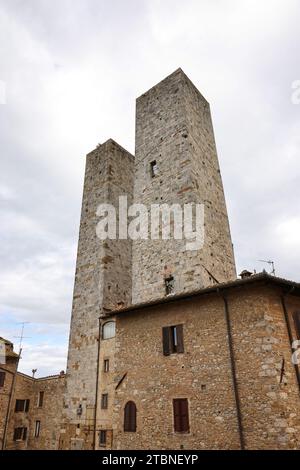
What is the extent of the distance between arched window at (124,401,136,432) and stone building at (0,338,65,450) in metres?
11.7

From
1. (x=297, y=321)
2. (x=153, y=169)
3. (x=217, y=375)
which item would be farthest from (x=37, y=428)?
(x=297, y=321)

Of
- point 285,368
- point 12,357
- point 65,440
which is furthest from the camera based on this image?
point 12,357

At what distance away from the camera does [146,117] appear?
20438 mm

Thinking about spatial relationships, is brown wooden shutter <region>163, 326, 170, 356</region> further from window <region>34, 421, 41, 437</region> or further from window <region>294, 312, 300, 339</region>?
window <region>34, 421, 41, 437</region>

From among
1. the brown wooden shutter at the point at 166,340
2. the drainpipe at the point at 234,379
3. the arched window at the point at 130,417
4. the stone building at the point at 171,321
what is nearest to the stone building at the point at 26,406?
the stone building at the point at 171,321

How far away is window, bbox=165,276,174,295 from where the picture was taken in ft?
49.0

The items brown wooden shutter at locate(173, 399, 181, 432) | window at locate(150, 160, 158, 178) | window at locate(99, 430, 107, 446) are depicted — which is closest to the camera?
brown wooden shutter at locate(173, 399, 181, 432)

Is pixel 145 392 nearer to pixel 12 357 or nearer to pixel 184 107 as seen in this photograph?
pixel 184 107

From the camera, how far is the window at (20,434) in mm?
23750

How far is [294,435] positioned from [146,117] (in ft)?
58.5

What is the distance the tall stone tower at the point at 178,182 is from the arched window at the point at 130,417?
16.0 feet

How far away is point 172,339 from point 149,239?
6277mm

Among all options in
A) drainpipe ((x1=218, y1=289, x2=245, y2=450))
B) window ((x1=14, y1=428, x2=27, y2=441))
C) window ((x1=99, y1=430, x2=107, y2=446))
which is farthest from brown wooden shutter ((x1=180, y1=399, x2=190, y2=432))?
window ((x1=14, y1=428, x2=27, y2=441))
